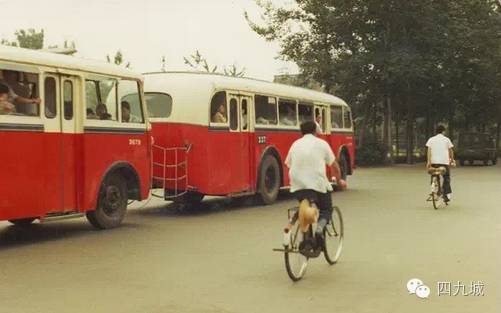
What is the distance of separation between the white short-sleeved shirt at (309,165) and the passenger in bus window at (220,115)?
7.28 metres

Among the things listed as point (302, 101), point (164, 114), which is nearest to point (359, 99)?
point (302, 101)

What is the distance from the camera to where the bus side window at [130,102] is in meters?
13.0

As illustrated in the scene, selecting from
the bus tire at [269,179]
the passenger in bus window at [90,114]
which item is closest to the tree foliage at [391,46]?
the bus tire at [269,179]

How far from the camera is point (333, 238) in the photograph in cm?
922

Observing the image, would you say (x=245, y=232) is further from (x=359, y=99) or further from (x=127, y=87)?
(x=359, y=99)

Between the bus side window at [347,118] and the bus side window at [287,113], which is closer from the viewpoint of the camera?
the bus side window at [287,113]

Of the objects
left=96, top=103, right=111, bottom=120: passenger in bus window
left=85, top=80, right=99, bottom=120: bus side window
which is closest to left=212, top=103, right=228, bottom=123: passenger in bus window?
left=96, top=103, right=111, bottom=120: passenger in bus window

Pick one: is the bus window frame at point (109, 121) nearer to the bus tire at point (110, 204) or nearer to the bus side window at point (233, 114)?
the bus tire at point (110, 204)

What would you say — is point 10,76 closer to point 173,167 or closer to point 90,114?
point 90,114

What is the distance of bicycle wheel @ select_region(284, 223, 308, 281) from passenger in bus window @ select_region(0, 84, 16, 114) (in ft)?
14.9

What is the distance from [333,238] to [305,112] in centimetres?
1135

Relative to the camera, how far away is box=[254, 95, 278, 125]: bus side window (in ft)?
57.4

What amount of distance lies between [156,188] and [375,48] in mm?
26247

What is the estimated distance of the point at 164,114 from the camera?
603 inches
